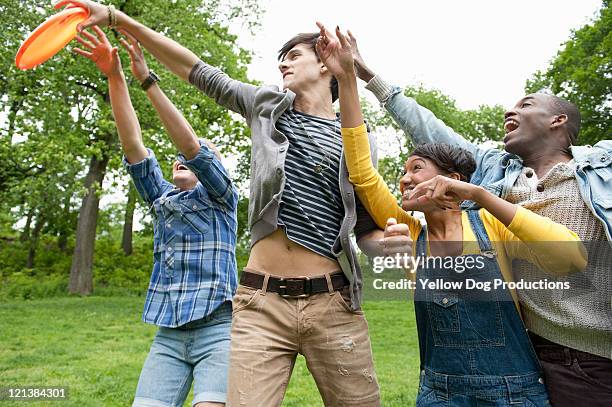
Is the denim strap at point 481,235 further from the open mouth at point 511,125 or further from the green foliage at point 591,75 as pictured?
the green foliage at point 591,75

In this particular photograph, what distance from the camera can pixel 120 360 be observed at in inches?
393

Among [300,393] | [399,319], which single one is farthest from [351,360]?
[399,319]

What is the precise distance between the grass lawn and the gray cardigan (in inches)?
182

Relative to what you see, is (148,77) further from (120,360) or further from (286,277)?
(120,360)

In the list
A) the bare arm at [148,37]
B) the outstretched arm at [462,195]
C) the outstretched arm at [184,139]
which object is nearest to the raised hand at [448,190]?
the outstretched arm at [462,195]

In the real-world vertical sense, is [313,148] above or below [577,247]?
above

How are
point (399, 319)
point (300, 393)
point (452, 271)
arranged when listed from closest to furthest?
point (452, 271), point (300, 393), point (399, 319)

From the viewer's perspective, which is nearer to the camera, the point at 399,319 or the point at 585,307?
the point at 585,307

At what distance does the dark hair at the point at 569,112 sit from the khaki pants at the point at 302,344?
1.33 metres

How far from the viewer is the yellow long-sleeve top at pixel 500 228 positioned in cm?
232

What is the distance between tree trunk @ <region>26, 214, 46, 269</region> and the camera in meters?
27.0

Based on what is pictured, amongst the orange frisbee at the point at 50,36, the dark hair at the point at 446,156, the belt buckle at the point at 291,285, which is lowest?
the belt buckle at the point at 291,285

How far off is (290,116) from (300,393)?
5276 millimetres

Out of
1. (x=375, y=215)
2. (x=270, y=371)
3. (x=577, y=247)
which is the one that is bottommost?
(x=270, y=371)
